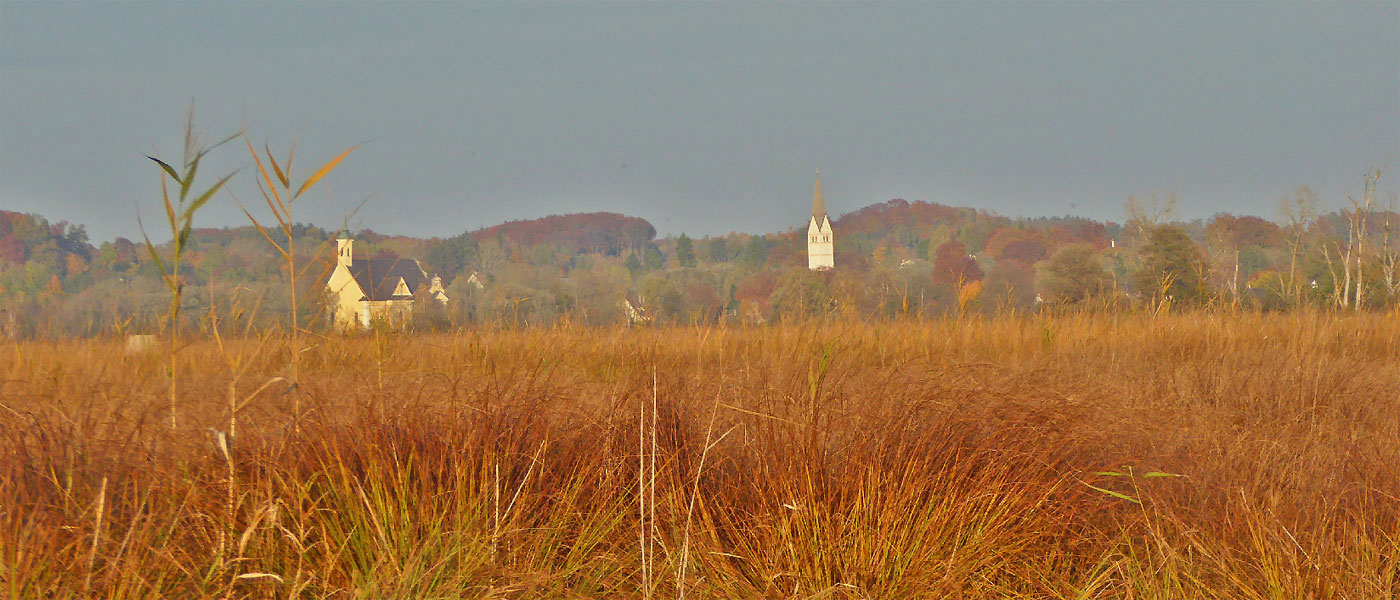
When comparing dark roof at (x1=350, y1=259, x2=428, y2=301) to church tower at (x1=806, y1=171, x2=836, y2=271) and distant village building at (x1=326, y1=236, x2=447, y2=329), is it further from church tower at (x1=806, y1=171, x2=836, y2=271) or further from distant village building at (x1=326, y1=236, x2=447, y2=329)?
church tower at (x1=806, y1=171, x2=836, y2=271)

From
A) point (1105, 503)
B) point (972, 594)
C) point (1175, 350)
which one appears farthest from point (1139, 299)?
point (972, 594)

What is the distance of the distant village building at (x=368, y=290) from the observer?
4475 millimetres

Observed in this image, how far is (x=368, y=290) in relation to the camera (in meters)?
5.27

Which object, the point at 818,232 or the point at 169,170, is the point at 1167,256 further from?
the point at 818,232

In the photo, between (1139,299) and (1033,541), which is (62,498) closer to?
(1033,541)

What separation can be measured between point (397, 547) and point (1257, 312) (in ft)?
25.6

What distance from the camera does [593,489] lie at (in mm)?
2766

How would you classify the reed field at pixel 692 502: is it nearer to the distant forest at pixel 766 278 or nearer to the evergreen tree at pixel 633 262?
the distant forest at pixel 766 278

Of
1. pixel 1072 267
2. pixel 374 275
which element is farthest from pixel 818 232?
pixel 374 275

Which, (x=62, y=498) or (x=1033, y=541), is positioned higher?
(x=62, y=498)

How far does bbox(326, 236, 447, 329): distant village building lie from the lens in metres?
4.48

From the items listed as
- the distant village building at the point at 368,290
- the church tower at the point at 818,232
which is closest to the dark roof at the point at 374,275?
the distant village building at the point at 368,290

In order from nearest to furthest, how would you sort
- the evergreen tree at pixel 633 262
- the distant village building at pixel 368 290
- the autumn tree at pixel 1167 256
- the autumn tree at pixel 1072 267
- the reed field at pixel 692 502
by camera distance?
the reed field at pixel 692 502 → the distant village building at pixel 368 290 → the autumn tree at pixel 1167 256 → the autumn tree at pixel 1072 267 → the evergreen tree at pixel 633 262

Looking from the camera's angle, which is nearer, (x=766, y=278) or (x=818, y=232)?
(x=766, y=278)
